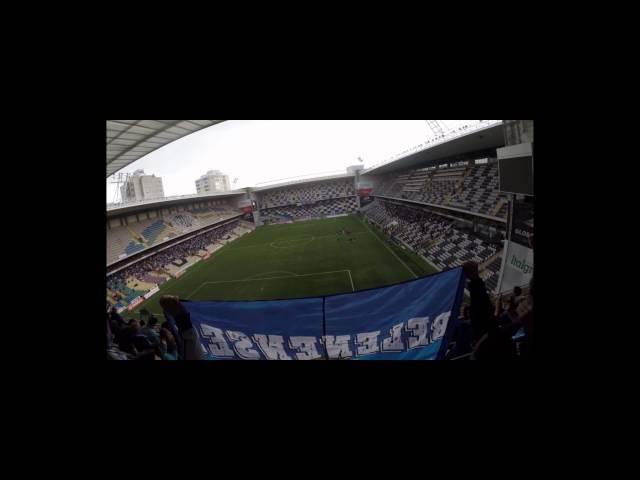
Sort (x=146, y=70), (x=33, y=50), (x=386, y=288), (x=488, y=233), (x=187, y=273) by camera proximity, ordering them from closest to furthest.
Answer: (x=33, y=50) < (x=146, y=70) < (x=386, y=288) < (x=488, y=233) < (x=187, y=273)

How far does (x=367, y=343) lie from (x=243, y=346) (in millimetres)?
1378

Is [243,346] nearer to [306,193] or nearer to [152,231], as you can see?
[152,231]

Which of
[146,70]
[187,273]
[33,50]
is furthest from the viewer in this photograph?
[187,273]

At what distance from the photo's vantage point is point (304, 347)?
287 centimetres

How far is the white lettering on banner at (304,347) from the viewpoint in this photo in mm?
2857

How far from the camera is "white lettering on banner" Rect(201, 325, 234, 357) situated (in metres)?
2.99

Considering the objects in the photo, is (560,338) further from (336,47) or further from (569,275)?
(336,47)

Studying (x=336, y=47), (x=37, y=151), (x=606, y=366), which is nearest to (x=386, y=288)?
(x=606, y=366)

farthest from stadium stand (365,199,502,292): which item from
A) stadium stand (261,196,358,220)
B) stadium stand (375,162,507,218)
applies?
stadium stand (261,196,358,220)

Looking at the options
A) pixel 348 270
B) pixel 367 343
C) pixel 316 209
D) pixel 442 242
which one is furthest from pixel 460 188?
pixel 316 209

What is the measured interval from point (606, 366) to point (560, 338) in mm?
288

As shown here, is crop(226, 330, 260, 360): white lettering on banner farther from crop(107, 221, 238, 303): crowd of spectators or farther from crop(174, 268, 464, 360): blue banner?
crop(107, 221, 238, 303): crowd of spectators

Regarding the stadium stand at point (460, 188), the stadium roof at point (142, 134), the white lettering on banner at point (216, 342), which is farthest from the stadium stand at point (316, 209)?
the white lettering on banner at point (216, 342)

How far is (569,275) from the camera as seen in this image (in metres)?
2.06
